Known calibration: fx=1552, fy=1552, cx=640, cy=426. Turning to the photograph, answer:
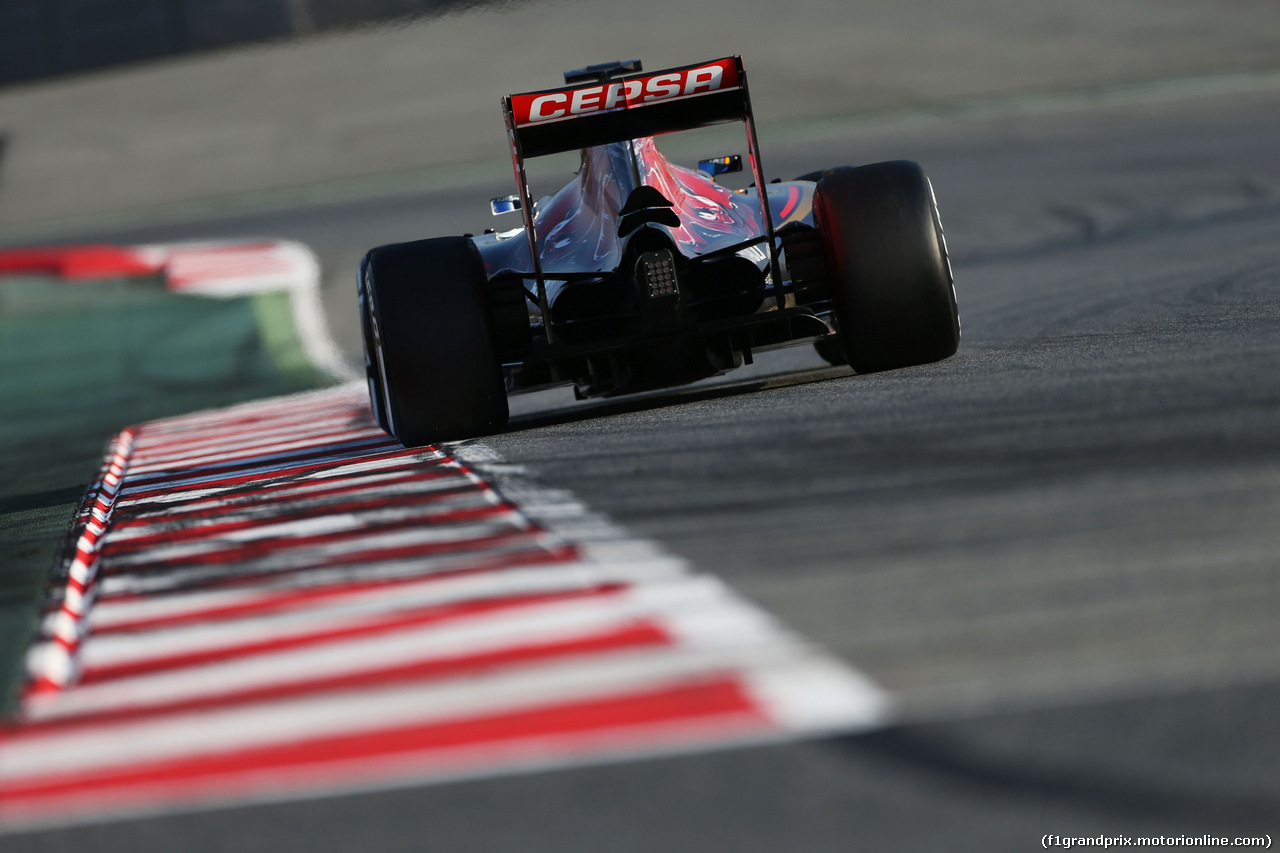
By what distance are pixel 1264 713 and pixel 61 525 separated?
14.5ft

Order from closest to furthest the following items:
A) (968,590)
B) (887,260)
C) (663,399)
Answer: (968,590) → (887,260) → (663,399)

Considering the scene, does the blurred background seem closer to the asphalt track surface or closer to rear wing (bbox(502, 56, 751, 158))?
the asphalt track surface

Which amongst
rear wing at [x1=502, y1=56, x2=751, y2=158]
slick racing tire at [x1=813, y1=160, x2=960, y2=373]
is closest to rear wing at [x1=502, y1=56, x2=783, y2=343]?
rear wing at [x1=502, y1=56, x2=751, y2=158]

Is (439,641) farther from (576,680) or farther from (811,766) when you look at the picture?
(811,766)

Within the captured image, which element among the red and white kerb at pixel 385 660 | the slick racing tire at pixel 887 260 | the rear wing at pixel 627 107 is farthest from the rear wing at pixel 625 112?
the red and white kerb at pixel 385 660

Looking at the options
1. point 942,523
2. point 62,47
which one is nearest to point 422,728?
point 942,523

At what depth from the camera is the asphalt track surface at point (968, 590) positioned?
219cm

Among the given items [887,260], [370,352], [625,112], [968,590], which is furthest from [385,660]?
[370,352]

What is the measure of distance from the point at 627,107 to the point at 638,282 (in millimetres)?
708

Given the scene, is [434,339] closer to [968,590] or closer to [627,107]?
[627,107]

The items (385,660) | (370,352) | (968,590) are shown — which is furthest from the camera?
(370,352)

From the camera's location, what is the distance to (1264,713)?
2314 mm

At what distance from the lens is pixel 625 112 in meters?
6.12

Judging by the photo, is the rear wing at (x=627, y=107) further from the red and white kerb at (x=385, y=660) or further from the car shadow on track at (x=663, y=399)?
the red and white kerb at (x=385, y=660)
